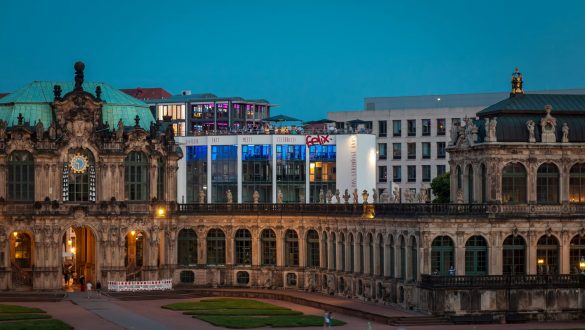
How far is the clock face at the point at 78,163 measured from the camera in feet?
477

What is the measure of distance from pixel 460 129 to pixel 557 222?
→ 36.1 ft

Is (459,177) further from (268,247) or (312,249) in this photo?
(268,247)

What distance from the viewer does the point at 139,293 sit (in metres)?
141

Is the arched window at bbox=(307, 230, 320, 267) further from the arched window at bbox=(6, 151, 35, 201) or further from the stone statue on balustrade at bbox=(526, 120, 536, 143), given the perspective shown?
the stone statue on balustrade at bbox=(526, 120, 536, 143)

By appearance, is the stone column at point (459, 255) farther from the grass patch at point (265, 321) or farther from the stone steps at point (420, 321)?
the grass patch at point (265, 321)

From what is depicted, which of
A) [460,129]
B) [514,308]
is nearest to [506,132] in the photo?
[460,129]

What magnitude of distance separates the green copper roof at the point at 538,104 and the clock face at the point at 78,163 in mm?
34496

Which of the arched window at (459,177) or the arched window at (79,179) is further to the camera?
the arched window at (79,179)

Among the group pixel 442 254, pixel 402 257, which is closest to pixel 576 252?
pixel 442 254

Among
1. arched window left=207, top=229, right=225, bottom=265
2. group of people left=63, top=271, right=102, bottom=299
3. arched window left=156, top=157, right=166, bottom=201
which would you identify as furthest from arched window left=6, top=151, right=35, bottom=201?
arched window left=207, top=229, right=225, bottom=265

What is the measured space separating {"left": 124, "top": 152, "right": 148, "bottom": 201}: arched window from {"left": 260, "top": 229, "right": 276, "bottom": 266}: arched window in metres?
11.1

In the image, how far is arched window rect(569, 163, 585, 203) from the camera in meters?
129

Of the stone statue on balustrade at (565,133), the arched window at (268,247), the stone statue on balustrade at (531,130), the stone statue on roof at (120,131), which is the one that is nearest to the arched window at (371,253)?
the stone statue on balustrade at (531,130)

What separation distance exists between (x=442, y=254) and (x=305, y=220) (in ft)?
86.1
